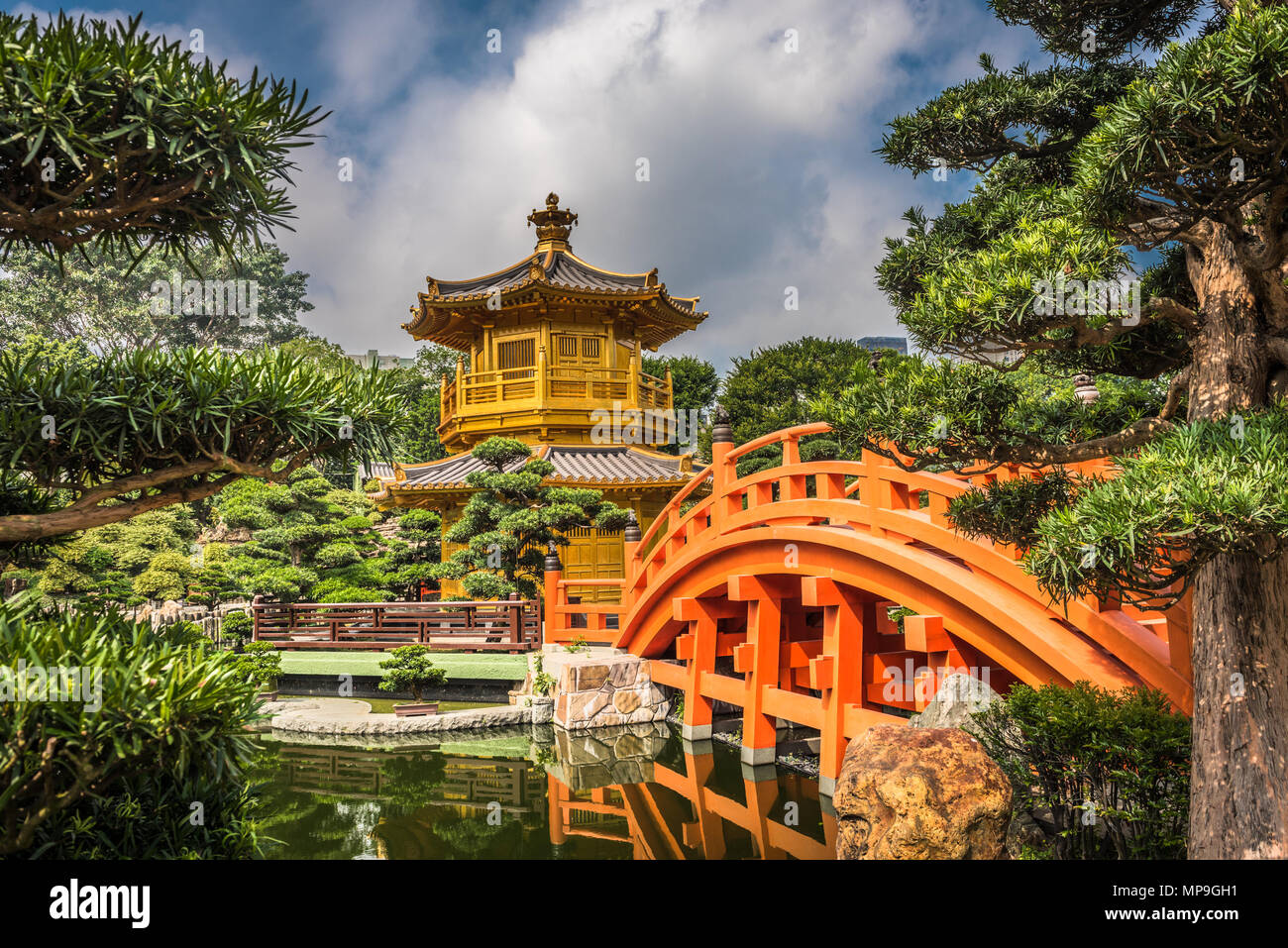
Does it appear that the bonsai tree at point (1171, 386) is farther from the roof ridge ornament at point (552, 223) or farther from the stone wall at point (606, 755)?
the roof ridge ornament at point (552, 223)

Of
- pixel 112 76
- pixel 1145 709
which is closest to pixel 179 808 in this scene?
pixel 112 76

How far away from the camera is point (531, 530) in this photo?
13.5m

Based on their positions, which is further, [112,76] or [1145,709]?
[1145,709]

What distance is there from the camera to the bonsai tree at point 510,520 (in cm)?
1318

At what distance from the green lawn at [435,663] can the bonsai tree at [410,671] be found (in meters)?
0.43

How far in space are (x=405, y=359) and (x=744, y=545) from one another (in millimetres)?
41828

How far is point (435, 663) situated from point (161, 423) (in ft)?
32.5

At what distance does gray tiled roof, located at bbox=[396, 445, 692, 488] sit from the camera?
53.1 ft

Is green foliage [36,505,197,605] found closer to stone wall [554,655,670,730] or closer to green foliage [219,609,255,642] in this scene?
green foliage [219,609,255,642]

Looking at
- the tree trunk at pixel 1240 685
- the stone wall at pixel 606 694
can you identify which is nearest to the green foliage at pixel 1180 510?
the tree trunk at pixel 1240 685

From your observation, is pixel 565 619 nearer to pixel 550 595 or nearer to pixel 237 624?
pixel 550 595

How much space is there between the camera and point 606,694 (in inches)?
427

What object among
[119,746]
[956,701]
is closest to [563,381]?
[956,701]
